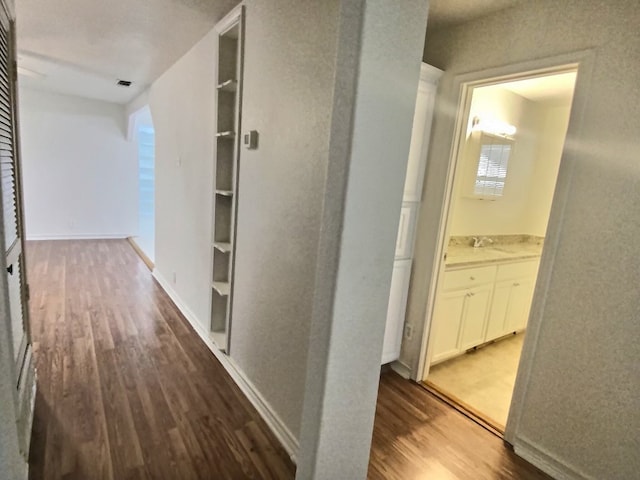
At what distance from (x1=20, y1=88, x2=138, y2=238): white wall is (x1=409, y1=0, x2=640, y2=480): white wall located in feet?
21.5

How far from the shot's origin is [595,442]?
5.41 feet

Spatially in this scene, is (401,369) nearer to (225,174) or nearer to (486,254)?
(486,254)

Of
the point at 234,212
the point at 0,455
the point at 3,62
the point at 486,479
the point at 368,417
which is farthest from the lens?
the point at 234,212

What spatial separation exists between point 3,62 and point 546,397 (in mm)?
3128

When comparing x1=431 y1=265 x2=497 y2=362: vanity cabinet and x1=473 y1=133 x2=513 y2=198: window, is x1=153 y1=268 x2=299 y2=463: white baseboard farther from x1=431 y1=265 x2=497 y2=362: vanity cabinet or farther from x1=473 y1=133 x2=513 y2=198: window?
x1=473 y1=133 x2=513 y2=198: window

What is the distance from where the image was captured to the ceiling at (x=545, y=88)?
2.87 meters

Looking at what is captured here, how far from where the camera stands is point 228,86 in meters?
2.43

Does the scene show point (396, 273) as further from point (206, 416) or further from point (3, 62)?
point (3, 62)

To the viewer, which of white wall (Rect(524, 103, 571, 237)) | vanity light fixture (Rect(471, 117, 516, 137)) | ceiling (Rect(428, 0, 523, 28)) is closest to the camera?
ceiling (Rect(428, 0, 523, 28))

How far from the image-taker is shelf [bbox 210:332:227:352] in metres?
2.57

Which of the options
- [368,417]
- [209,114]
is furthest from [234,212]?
[368,417]

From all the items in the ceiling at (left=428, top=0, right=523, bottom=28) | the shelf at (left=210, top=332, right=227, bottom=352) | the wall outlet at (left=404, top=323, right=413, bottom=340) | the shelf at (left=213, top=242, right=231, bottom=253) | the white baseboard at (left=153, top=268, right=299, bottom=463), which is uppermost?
the ceiling at (left=428, top=0, right=523, bottom=28)

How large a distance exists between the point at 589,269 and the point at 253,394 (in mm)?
1964

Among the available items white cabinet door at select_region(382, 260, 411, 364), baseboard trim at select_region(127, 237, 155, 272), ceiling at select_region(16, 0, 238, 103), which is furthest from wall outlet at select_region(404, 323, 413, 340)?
baseboard trim at select_region(127, 237, 155, 272)
